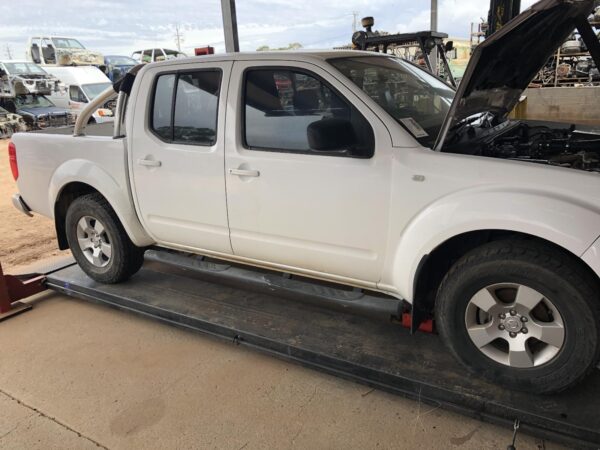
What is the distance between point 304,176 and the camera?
2832mm

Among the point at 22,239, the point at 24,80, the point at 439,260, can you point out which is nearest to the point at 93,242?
the point at 439,260

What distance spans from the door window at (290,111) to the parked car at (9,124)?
15.9 meters

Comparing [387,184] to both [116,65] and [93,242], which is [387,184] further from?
[116,65]

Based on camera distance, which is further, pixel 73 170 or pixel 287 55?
pixel 73 170

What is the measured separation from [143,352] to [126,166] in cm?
134

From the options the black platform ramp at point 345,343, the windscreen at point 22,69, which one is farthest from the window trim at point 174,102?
the windscreen at point 22,69

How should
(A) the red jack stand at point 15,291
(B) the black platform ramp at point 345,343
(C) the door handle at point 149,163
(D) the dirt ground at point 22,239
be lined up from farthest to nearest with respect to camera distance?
1. (D) the dirt ground at point 22,239
2. (A) the red jack stand at point 15,291
3. (C) the door handle at point 149,163
4. (B) the black platform ramp at point 345,343

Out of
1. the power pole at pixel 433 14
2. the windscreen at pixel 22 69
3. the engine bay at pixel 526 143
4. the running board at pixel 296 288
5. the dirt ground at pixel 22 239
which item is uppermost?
the power pole at pixel 433 14

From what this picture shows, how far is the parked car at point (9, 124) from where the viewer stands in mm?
16094

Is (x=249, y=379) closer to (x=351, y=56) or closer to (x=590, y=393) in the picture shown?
(x=590, y=393)

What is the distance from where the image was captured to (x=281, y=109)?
2.99 meters

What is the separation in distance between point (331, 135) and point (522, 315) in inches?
51.0

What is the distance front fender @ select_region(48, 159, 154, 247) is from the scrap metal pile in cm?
1505

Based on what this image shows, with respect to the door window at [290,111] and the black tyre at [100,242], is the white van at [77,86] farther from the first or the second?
the door window at [290,111]
